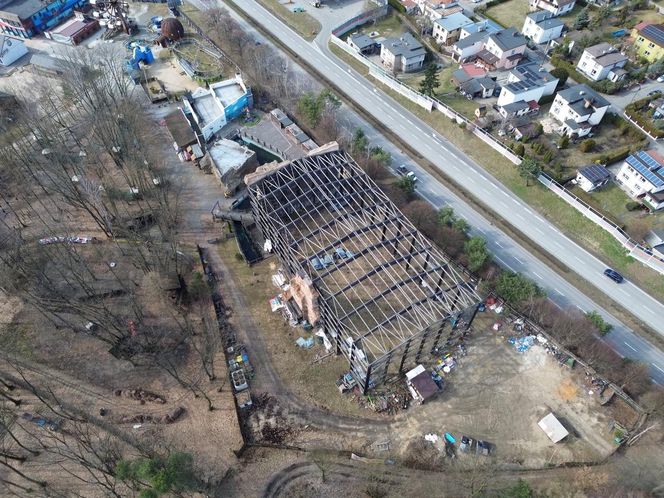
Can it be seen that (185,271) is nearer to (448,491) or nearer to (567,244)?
(448,491)

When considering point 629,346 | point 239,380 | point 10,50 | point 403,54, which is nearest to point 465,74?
point 403,54

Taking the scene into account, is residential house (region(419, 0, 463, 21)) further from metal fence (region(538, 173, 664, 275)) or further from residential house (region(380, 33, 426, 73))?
metal fence (region(538, 173, 664, 275))

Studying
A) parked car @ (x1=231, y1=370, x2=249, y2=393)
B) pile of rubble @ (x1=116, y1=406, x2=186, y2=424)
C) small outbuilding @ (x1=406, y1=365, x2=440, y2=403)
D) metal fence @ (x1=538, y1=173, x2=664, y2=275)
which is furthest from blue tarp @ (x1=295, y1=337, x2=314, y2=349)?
metal fence @ (x1=538, y1=173, x2=664, y2=275)

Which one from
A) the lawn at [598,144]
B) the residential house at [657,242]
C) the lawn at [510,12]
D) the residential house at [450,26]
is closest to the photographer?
the residential house at [657,242]

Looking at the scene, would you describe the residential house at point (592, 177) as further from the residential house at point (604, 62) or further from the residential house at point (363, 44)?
the residential house at point (363, 44)

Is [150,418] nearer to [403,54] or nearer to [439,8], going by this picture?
A: [403,54]

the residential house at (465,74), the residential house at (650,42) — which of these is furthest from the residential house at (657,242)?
the residential house at (650,42)

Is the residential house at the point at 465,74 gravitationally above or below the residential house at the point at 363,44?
below

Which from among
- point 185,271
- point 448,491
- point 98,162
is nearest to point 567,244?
point 448,491
